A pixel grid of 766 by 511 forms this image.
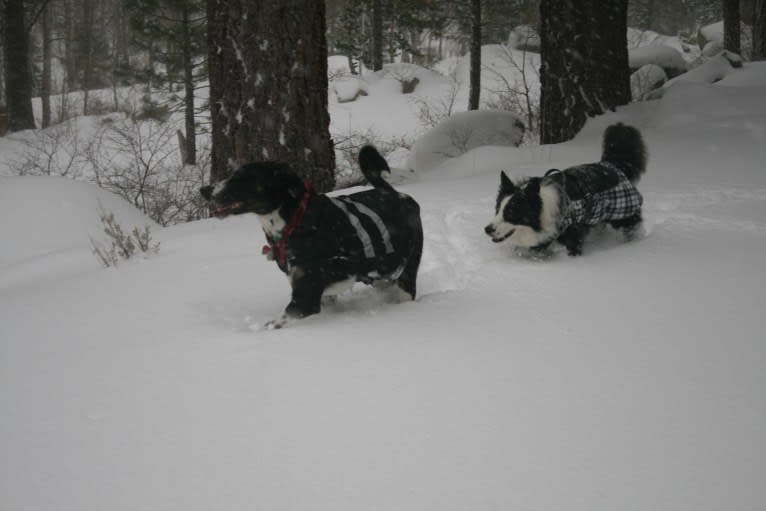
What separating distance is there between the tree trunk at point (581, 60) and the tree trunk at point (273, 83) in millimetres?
3202

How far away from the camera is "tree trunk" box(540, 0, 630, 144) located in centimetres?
706

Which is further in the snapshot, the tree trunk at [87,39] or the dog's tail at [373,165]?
the tree trunk at [87,39]

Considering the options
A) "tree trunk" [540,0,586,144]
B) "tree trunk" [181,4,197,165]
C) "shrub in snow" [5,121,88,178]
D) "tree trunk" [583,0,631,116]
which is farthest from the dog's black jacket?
"tree trunk" [181,4,197,165]

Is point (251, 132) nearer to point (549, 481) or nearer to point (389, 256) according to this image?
point (389, 256)

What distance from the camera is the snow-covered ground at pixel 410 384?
1.64 m

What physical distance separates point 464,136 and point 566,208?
5.67 m

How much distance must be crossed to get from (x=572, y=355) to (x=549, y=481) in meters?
0.84

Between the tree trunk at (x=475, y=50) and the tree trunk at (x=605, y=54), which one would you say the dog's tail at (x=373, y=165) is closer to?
the tree trunk at (x=605, y=54)

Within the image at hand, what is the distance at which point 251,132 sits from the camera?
219 inches

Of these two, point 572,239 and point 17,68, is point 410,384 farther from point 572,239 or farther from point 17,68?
point 17,68

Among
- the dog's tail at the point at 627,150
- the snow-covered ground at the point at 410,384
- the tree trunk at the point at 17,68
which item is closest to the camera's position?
the snow-covered ground at the point at 410,384

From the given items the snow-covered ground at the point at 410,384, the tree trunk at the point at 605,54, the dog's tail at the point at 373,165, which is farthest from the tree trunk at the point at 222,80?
the tree trunk at the point at 605,54

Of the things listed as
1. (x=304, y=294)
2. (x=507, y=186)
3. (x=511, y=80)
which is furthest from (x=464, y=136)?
(x=511, y=80)

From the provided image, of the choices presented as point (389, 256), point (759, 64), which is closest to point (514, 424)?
point (389, 256)
